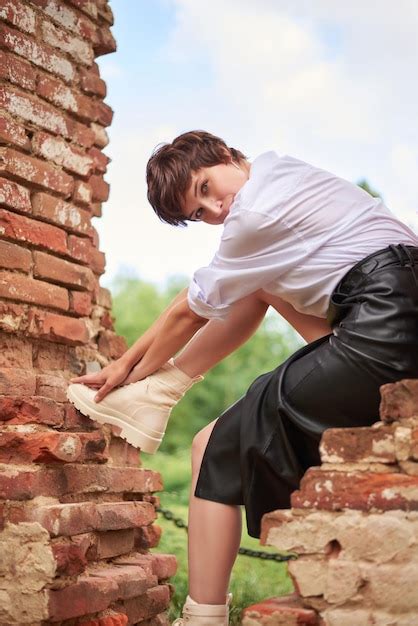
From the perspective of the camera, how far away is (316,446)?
276cm

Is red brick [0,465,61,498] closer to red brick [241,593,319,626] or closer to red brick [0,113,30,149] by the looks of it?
red brick [241,593,319,626]

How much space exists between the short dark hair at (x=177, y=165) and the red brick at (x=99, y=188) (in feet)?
2.16

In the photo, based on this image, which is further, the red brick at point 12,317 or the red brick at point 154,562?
the red brick at point 154,562

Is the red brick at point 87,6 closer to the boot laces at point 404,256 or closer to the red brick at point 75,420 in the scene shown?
the red brick at point 75,420

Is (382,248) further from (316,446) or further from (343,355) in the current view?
(316,446)

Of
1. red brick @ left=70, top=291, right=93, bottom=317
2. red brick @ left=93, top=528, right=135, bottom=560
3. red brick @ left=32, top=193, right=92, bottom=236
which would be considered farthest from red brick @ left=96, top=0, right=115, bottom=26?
red brick @ left=93, top=528, right=135, bottom=560

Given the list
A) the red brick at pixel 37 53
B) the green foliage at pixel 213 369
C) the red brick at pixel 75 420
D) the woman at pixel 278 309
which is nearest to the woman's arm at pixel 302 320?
the woman at pixel 278 309

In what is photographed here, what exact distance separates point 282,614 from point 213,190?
1.42 meters

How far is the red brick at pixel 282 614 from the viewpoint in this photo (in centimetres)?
240

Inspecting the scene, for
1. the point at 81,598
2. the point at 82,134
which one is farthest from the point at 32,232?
the point at 81,598

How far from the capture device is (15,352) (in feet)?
11.1

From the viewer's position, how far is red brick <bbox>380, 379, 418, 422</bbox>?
240 centimetres

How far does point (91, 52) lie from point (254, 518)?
6.73 ft

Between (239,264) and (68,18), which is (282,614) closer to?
(239,264)
